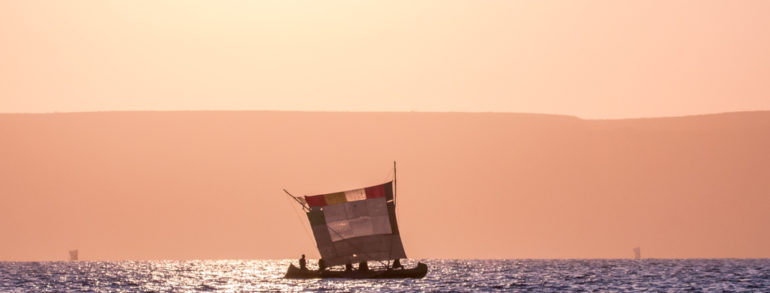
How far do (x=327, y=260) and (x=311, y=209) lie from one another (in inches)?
187

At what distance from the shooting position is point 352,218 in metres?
112

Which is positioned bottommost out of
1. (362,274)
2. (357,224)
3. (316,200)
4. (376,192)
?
(362,274)

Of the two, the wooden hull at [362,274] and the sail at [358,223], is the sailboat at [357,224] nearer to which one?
the sail at [358,223]

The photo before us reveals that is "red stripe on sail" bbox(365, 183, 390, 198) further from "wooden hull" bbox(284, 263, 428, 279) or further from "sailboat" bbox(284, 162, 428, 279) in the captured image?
"wooden hull" bbox(284, 263, 428, 279)

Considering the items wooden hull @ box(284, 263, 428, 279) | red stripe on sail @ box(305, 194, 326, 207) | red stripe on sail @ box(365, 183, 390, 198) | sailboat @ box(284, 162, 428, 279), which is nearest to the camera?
red stripe on sail @ box(365, 183, 390, 198)

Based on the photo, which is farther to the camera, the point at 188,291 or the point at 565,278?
the point at 565,278

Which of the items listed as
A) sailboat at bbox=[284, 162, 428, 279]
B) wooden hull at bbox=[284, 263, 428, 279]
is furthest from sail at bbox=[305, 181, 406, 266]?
wooden hull at bbox=[284, 263, 428, 279]

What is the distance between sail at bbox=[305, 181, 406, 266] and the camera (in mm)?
Result: 112188

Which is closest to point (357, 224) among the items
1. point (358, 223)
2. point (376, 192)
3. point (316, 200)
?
point (358, 223)

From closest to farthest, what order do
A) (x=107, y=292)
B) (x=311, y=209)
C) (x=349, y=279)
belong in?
(x=107, y=292), (x=311, y=209), (x=349, y=279)

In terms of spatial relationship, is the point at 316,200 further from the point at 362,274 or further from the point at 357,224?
the point at 362,274

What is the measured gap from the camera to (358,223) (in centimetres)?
11225

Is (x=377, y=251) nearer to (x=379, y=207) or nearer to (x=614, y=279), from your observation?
(x=379, y=207)

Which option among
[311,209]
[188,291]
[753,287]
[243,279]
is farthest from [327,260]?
[753,287]
